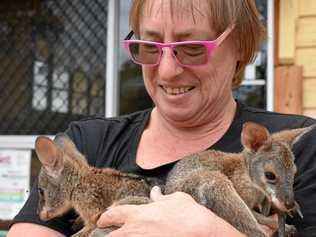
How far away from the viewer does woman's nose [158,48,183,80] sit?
216 cm

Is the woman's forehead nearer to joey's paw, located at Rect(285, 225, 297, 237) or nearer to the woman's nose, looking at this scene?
the woman's nose

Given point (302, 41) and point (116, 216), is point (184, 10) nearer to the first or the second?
point (116, 216)

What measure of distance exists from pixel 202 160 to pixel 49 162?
61cm

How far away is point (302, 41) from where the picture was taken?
445cm

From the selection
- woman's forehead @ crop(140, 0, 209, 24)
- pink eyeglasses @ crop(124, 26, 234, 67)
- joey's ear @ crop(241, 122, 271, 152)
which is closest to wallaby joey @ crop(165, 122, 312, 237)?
joey's ear @ crop(241, 122, 271, 152)

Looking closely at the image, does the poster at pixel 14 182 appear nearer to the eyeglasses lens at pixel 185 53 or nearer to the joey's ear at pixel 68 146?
the joey's ear at pixel 68 146

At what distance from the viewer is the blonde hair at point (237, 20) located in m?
2.19

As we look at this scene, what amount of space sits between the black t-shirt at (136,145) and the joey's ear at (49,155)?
0.10m

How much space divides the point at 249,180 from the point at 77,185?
0.68 m

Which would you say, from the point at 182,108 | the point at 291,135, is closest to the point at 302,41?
the point at 182,108

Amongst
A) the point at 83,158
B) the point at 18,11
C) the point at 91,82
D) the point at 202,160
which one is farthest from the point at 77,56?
the point at 202,160

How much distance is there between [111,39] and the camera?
4988 millimetres

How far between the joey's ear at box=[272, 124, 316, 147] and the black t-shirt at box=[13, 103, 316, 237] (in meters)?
0.07

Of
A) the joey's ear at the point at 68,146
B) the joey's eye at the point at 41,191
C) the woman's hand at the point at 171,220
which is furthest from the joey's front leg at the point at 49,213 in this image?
the woman's hand at the point at 171,220
